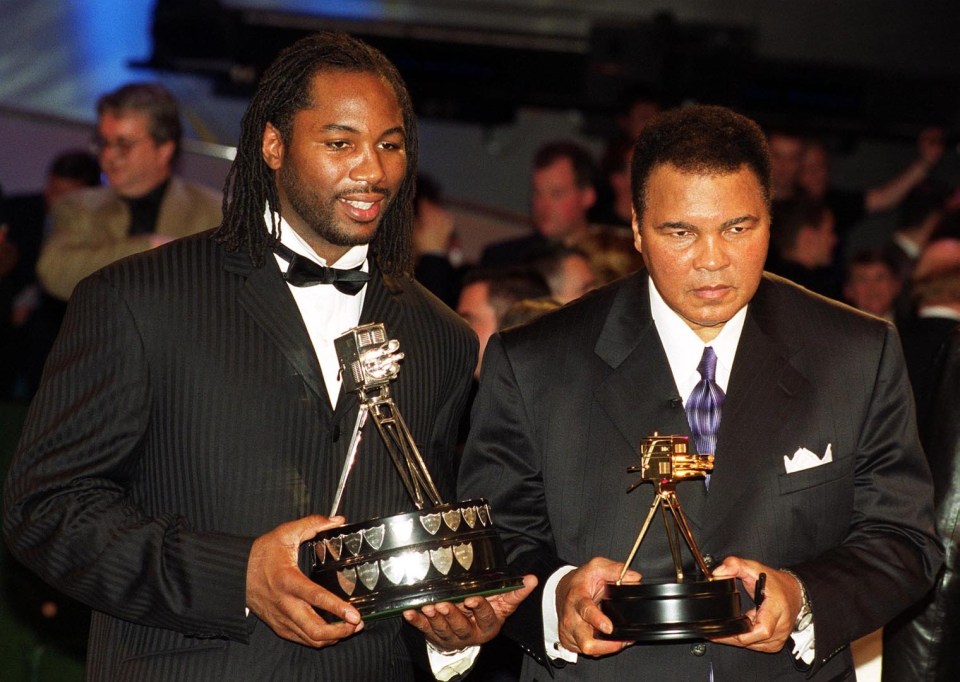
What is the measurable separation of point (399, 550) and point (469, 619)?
400mm

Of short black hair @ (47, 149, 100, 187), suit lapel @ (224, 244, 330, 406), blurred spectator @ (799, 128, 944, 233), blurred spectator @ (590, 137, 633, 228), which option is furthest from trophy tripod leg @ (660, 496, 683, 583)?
blurred spectator @ (799, 128, 944, 233)

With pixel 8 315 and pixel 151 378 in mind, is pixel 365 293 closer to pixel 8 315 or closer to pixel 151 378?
pixel 151 378

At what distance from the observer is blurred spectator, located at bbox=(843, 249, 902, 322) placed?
8.21 m

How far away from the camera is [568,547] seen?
331 cm

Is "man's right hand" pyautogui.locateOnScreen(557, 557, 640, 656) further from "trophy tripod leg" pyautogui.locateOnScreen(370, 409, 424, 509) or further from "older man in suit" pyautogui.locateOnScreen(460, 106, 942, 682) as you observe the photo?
"trophy tripod leg" pyautogui.locateOnScreen(370, 409, 424, 509)

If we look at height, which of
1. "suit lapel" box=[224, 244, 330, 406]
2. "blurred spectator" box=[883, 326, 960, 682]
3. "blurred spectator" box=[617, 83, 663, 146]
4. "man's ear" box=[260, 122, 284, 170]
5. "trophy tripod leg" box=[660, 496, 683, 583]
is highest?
"man's ear" box=[260, 122, 284, 170]

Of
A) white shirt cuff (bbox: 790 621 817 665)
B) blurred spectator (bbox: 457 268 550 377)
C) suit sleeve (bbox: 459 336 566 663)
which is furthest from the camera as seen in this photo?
blurred spectator (bbox: 457 268 550 377)

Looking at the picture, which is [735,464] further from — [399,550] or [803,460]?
[399,550]

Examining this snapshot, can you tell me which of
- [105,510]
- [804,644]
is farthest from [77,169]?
[804,644]

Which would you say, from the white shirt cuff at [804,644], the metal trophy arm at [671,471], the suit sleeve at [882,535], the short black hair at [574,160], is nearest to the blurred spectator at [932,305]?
the suit sleeve at [882,535]

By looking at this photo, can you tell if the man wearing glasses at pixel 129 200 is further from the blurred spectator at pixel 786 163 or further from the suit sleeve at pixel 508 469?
the blurred spectator at pixel 786 163

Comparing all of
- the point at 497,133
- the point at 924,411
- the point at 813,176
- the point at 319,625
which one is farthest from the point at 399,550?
the point at 497,133

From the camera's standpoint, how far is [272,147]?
3.38 metres

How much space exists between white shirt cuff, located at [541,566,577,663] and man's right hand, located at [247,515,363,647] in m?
0.52
